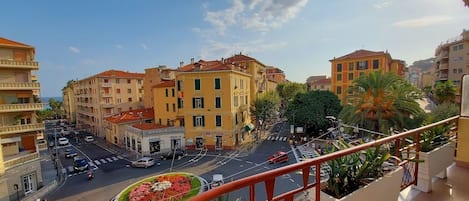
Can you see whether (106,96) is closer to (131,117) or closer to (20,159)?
(131,117)

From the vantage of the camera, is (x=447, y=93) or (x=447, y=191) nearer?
(x=447, y=191)

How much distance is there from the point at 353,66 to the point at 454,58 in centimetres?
1549

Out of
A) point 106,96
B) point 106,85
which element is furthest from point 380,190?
point 106,85

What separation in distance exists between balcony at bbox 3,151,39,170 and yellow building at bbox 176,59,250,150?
11814 mm

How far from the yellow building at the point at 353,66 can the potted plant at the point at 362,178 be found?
29.7 meters

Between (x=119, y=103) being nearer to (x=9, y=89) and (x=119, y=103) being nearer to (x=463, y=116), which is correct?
(x=9, y=89)

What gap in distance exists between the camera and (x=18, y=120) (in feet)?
52.5

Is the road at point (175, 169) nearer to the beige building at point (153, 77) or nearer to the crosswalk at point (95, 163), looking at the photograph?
the crosswalk at point (95, 163)

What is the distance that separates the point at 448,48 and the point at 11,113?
51.6m

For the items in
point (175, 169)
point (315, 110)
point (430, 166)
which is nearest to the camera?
point (430, 166)

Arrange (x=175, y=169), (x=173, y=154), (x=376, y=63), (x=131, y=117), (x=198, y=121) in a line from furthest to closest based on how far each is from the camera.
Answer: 1. (x=376, y=63)
2. (x=131, y=117)
3. (x=198, y=121)
4. (x=173, y=154)
5. (x=175, y=169)

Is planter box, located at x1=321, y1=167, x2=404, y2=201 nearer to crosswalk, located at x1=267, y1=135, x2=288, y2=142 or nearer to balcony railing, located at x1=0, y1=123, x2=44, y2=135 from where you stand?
balcony railing, located at x1=0, y1=123, x2=44, y2=135

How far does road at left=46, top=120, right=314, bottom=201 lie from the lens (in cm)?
1460

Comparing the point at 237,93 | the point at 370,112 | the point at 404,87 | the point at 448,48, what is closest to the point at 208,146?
the point at 237,93
